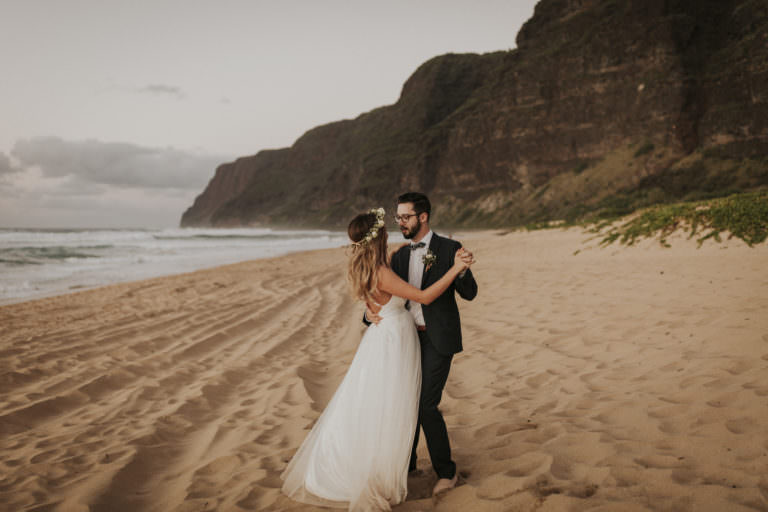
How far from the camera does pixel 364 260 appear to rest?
3.01m

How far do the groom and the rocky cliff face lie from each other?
101ft

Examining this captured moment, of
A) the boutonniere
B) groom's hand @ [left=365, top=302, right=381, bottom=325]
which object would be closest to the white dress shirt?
the boutonniere

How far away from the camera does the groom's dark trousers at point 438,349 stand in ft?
9.86

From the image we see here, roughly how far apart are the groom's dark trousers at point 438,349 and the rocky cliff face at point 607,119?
3084 cm

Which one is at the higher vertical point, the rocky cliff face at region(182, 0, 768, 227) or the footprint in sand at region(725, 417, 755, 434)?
the rocky cliff face at region(182, 0, 768, 227)

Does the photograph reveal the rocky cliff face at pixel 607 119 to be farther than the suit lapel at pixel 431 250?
Yes

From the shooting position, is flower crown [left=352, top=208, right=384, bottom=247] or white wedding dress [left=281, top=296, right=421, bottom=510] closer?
white wedding dress [left=281, top=296, right=421, bottom=510]

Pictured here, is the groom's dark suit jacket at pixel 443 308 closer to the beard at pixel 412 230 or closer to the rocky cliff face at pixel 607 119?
the beard at pixel 412 230

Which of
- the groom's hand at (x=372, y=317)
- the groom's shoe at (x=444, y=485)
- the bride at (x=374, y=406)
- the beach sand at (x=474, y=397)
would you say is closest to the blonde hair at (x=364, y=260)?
the bride at (x=374, y=406)

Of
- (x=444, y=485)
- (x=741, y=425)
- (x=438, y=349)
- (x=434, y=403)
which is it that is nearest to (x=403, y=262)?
(x=438, y=349)

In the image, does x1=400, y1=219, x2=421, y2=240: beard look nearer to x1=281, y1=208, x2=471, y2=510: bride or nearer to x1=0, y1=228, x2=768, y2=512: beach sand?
x1=281, y1=208, x2=471, y2=510: bride

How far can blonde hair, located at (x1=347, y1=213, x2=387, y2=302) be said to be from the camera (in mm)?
2994

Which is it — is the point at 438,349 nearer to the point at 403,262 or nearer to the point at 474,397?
the point at 403,262

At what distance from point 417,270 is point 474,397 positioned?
239cm
